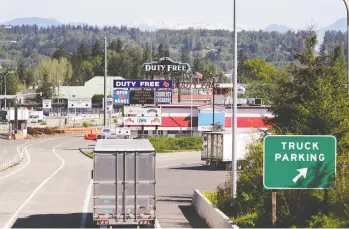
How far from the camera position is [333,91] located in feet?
98.4

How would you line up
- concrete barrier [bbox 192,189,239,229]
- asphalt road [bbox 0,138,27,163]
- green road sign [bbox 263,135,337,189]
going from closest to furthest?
green road sign [bbox 263,135,337,189] < concrete barrier [bbox 192,189,239,229] < asphalt road [bbox 0,138,27,163]

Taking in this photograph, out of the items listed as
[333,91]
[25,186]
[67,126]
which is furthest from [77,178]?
[67,126]

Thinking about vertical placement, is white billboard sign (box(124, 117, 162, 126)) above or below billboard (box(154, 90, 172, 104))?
below

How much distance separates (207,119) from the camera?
103 m

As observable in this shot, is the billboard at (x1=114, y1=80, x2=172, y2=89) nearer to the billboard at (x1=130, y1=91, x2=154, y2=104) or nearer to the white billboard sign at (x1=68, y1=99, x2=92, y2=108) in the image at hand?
the billboard at (x1=130, y1=91, x2=154, y2=104)

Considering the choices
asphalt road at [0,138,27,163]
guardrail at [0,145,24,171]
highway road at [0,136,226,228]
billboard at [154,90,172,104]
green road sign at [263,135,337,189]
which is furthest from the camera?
billboard at [154,90,172,104]

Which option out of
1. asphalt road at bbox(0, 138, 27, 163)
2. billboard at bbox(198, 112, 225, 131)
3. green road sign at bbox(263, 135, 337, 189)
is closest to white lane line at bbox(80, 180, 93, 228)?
green road sign at bbox(263, 135, 337, 189)

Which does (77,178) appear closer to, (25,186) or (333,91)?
(25,186)

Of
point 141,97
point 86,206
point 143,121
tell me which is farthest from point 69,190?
point 141,97

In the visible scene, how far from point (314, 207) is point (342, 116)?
4.54 m

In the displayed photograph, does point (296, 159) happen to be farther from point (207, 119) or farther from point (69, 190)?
point (207, 119)

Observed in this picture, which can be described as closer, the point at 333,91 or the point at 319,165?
the point at 319,165

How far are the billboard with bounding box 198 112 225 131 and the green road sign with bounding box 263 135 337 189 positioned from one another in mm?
81506

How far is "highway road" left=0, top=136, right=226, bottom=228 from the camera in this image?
29.8m
